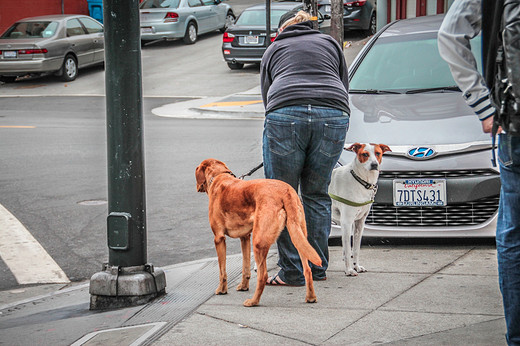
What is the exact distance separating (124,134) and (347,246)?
5.52 feet

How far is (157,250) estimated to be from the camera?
23.8ft

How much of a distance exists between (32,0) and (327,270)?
23.9 m

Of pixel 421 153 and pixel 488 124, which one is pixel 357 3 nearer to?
pixel 421 153

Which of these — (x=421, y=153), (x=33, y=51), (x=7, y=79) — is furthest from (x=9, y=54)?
(x=421, y=153)

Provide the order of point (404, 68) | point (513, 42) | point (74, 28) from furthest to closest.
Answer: point (74, 28) → point (404, 68) → point (513, 42)

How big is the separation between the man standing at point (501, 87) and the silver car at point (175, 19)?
2207 cm

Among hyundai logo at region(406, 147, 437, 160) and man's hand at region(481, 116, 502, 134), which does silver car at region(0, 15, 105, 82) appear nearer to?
hyundai logo at region(406, 147, 437, 160)

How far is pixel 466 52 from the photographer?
11.4 feet

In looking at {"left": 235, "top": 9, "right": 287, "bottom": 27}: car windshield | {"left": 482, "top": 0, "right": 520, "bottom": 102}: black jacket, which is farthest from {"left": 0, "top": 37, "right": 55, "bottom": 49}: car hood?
{"left": 482, "top": 0, "right": 520, "bottom": 102}: black jacket

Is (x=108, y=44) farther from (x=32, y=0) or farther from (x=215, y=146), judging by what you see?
(x=32, y=0)

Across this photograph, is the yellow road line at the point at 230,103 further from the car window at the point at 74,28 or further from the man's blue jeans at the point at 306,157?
the man's blue jeans at the point at 306,157

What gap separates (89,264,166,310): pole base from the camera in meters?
5.28

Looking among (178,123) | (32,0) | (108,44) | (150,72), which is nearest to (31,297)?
(108,44)

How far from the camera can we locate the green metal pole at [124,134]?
5.22m
